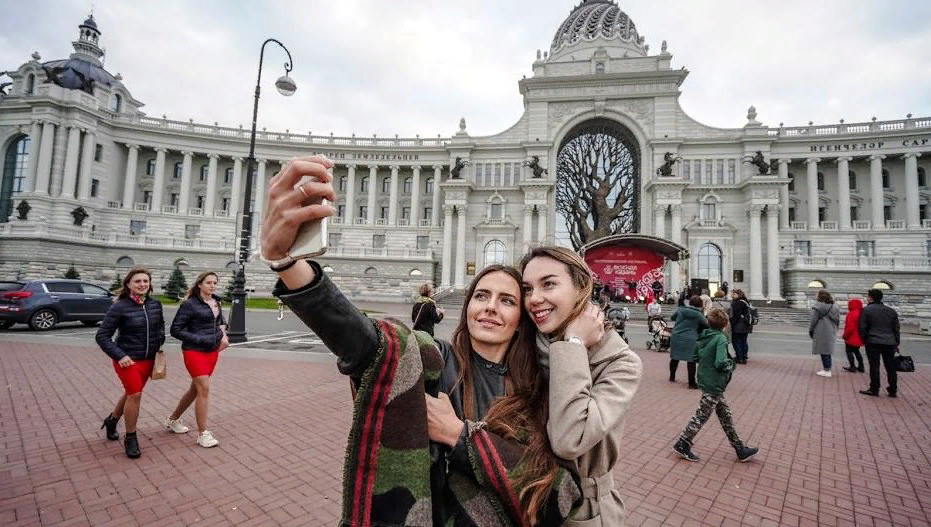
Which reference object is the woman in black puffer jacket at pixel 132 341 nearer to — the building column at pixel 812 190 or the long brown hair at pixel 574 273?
the long brown hair at pixel 574 273

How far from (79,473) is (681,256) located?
108ft

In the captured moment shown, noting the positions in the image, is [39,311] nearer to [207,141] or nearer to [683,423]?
[683,423]

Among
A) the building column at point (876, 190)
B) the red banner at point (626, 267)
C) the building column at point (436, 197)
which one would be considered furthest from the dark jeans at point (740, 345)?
the building column at point (876, 190)

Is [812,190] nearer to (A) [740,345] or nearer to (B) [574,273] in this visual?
(A) [740,345]

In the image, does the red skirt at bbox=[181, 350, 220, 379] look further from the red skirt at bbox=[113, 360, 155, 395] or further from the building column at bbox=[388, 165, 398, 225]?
the building column at bbox=[388, 165, 398, 225]

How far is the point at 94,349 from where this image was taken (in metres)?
10.6

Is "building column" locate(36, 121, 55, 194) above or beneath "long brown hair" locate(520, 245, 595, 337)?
above

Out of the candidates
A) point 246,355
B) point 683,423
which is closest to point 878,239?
point 683,423

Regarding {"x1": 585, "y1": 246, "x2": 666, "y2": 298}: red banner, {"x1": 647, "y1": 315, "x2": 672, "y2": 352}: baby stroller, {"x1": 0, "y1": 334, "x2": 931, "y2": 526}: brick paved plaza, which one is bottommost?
{"x1": 0, "y1": 334, "x2": 931, "y2": 526}: brick paved plaza

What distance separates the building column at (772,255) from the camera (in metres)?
37.1

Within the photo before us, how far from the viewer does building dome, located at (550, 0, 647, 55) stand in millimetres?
52969

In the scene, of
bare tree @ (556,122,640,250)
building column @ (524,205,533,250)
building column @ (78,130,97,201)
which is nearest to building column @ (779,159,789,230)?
bare tree @ (556,122,640,250)

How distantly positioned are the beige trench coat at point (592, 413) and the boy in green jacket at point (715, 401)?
3977 millimetres

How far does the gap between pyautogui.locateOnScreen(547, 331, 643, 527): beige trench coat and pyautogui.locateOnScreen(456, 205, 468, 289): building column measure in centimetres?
4034
